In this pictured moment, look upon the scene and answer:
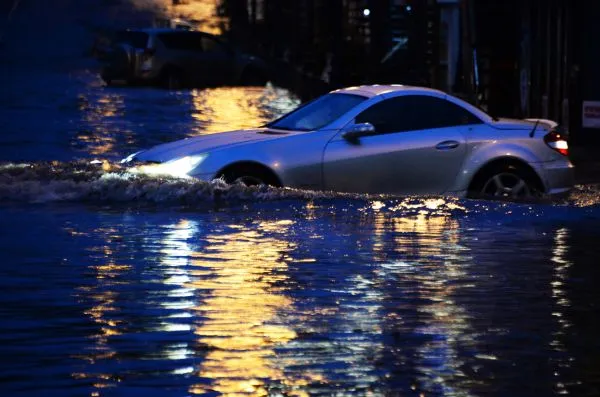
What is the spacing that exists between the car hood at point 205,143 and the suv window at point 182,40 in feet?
73.9

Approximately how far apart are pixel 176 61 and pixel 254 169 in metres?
23.6

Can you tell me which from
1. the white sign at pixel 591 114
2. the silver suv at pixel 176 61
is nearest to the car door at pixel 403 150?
the white sign at pixel 591 114

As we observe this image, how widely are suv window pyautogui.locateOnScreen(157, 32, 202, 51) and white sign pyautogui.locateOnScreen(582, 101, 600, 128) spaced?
58.2 ft

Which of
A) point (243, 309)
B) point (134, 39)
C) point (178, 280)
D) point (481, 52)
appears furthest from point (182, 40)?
point (243, 309)

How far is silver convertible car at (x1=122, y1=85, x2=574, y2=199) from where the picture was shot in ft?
43.3

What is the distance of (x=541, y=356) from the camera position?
25.4ft

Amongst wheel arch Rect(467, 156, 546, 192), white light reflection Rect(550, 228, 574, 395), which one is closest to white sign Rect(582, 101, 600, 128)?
wheel arch Rect(467, 156, 546, 192)

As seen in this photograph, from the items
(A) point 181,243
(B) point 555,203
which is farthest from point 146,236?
(B) point 555,203

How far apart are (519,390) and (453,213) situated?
6.15 m

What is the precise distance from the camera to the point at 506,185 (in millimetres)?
13766

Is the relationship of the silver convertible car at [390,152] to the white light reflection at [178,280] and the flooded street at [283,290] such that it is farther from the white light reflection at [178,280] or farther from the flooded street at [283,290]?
the white light reflection at [178,280]

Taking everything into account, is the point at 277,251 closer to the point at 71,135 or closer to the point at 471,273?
the point at 471,273

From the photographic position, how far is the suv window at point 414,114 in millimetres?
13562

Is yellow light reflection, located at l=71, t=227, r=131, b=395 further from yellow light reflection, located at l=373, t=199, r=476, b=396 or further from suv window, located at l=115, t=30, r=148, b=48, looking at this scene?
suv window, located at l=115, t=30, r=148, b=48
